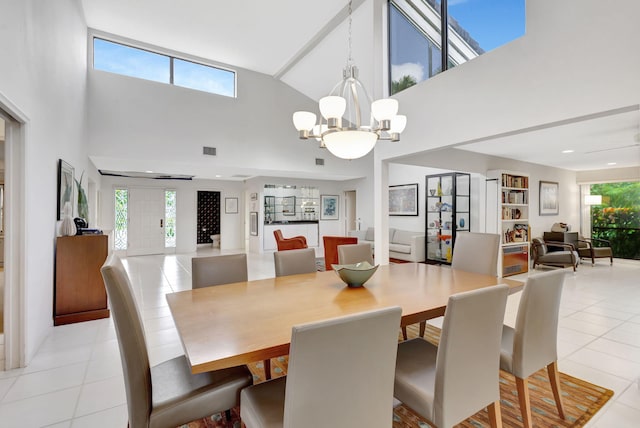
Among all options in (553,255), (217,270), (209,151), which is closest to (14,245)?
(217,270)

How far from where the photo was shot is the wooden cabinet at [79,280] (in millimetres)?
3368

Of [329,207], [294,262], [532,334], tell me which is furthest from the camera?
[329,207]

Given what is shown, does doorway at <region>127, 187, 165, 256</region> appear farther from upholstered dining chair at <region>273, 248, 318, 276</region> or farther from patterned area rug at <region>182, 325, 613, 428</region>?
patterned area rug at <region>182, 325, 613, 428</region>

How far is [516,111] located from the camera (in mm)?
3111

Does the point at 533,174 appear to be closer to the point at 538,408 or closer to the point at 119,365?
the point at 538,408

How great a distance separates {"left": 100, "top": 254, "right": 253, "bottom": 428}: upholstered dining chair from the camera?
1.26m

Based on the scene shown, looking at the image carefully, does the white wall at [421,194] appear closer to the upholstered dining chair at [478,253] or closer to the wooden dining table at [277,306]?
the upholstered dining chair at [478,253]

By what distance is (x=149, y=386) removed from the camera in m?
1.32

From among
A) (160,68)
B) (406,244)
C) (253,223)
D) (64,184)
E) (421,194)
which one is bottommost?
(406,244)

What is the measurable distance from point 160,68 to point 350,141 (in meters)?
5.29

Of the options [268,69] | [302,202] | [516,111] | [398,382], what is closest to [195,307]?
[398,382]

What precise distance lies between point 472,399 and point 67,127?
4.70 m

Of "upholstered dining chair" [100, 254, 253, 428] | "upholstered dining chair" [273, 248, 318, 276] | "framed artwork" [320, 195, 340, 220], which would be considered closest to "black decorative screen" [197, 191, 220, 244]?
"framed artwork" [320, 195, 340, 220]

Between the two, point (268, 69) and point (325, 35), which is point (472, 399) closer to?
point (325, 35)
